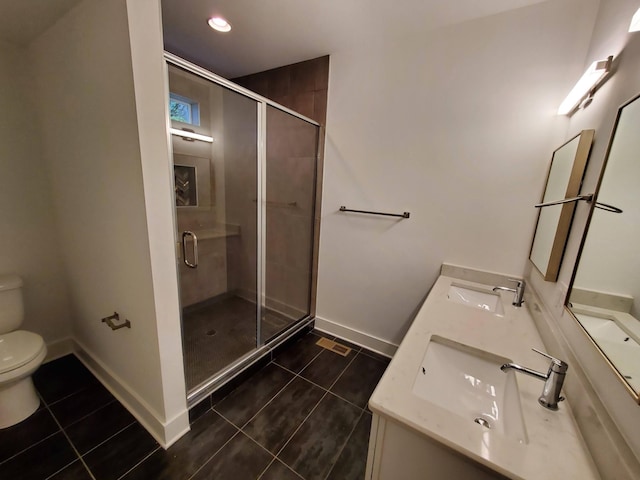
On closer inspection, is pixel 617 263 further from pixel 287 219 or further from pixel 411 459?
pixel 287 219

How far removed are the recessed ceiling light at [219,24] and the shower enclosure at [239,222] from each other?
40cm

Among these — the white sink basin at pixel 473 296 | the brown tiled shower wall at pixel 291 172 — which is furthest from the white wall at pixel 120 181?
the white sink basin at pixel 473 296

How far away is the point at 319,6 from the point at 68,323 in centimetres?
293

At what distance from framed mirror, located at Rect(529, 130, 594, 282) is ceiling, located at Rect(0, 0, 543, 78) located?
3.15 feet

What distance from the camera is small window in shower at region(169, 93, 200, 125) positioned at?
1764 mm

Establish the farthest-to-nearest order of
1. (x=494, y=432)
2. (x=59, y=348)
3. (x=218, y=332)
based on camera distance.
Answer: (x=218, y=332)
(x=59, y=348)
(x=494, y=432)

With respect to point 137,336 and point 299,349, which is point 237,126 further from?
point 299,349

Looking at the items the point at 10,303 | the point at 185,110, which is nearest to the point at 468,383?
the point at 185,110

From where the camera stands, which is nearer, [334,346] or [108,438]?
[108,438]

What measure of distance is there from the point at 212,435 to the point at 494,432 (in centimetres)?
143

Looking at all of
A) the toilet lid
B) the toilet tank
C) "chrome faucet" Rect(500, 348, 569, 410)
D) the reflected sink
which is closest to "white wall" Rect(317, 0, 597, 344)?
the reflected sink

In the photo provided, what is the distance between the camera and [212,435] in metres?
1.41

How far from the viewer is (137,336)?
1349 mm

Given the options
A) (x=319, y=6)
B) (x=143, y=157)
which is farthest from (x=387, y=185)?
(x=143, y=157)
